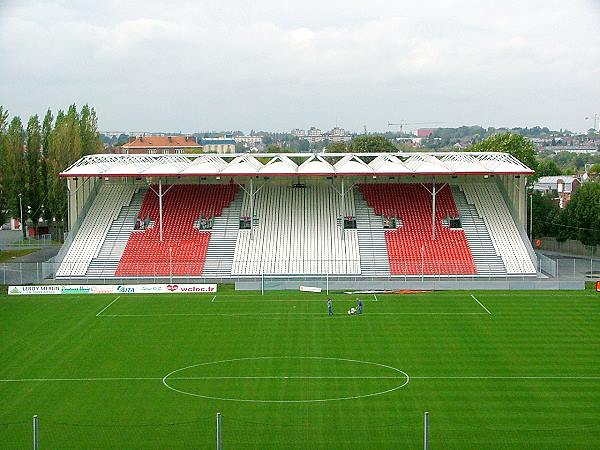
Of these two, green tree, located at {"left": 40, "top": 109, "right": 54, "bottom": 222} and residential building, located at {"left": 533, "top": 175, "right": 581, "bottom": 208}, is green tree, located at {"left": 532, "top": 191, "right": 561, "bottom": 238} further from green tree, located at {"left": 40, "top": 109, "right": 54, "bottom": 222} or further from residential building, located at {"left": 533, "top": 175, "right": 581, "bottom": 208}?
green tree, located at {"left": 40, "top": 109, "right": 54, "bottom": 222}

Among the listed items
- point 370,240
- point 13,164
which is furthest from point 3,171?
point 370,240

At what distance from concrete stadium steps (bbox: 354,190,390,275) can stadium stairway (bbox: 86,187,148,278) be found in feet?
47.8

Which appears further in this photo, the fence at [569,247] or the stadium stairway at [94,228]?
the fence at [569,247]

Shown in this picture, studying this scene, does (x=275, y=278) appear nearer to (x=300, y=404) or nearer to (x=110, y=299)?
(x=110, y=299)

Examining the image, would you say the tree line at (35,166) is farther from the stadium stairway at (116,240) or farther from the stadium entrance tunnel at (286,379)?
the stadium entrance tunnel at (286,379)

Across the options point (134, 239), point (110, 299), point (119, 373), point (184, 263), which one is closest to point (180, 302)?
point (110, 299)

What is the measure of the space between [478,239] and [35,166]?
1379 inches

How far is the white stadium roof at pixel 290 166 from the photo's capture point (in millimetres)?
58469

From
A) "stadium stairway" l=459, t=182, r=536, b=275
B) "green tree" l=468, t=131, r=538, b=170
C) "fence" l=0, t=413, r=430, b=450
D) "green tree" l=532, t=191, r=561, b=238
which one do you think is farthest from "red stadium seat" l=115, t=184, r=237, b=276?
"green tree" l=468, t=131, r=538, b=170

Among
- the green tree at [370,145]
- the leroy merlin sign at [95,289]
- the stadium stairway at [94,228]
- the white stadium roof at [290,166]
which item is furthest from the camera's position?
the green tree at [370,145]

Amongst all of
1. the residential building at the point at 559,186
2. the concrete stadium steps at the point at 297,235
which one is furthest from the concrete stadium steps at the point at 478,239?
the residential building at the point at 559,186

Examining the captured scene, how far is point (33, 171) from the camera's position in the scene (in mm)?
73688

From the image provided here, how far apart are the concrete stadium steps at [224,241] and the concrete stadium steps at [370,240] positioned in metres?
7.80

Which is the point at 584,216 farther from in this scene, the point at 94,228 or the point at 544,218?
the point at 94,228
